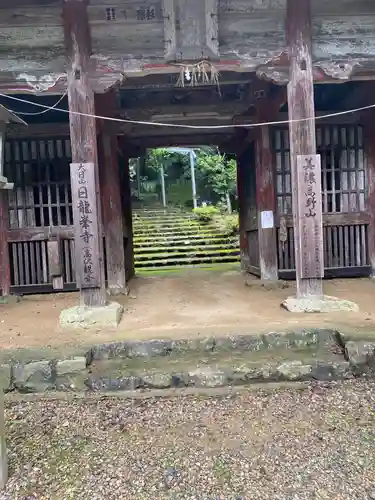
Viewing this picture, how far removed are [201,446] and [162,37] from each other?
15.9ft

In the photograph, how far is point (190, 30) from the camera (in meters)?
5.23

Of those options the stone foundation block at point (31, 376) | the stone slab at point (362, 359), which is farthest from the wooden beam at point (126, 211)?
the stone slab at point (362, 359)

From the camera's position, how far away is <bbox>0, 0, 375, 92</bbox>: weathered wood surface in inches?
205

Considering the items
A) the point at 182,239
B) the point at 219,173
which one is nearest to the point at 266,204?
the point at 182,239

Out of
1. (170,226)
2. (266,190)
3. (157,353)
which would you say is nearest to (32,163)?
(266,190)

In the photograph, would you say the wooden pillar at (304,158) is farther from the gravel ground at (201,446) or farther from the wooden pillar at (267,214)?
the wooden pillar at (267,214)

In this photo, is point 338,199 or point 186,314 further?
point 338,199

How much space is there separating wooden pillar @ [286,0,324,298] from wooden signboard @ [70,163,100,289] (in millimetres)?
2624

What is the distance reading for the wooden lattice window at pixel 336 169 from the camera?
757 centimetres

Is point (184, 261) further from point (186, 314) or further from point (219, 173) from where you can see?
point (219, 173)

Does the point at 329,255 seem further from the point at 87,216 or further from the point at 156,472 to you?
the point at 156,472

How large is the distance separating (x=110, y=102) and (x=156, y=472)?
19.2 feet

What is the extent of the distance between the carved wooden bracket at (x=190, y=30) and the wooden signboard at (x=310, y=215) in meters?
1.86

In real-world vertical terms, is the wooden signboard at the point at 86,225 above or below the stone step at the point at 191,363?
above
